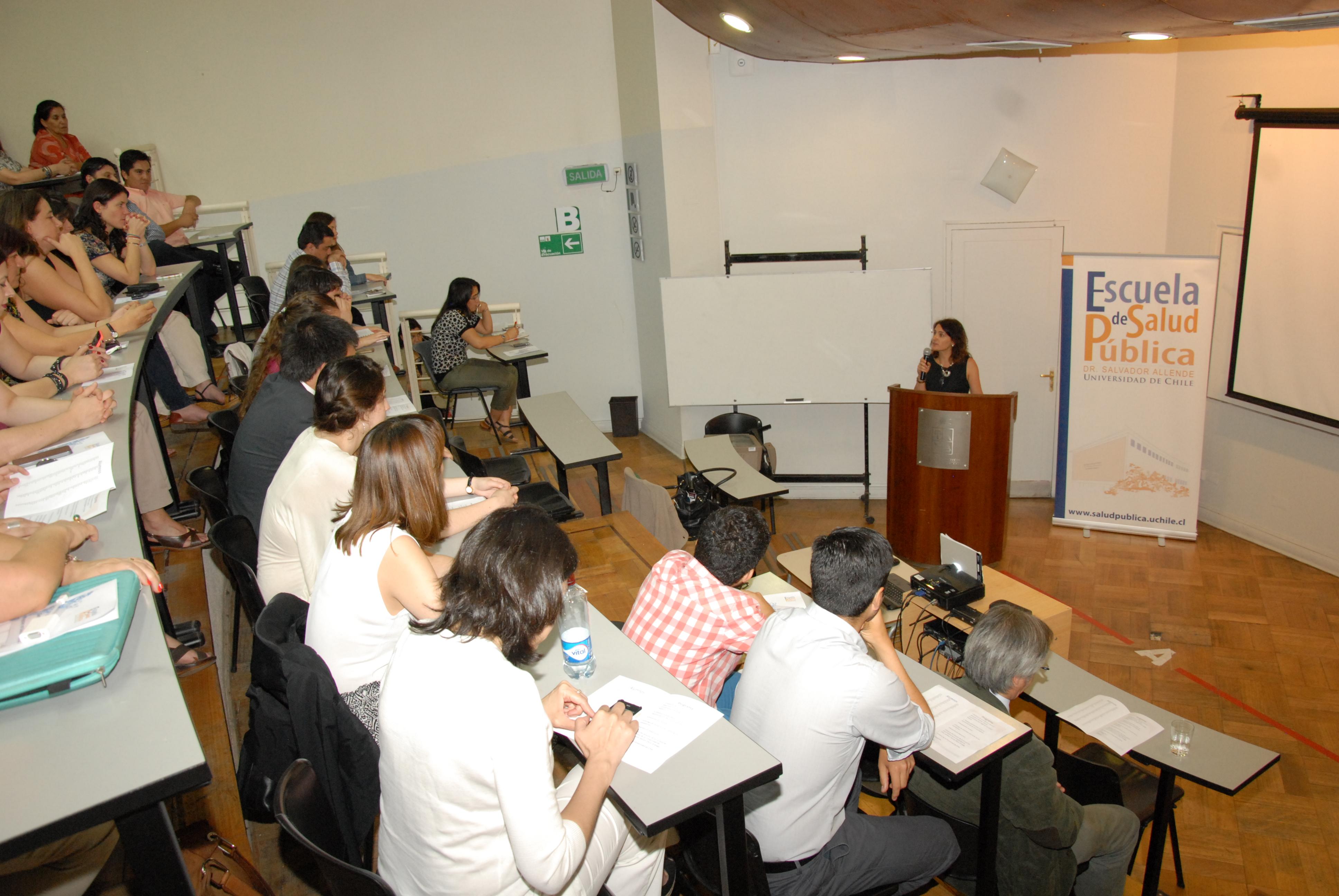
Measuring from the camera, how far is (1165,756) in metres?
2.73

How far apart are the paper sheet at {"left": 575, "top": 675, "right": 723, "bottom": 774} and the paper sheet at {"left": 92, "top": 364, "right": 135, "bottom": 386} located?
1.81 metres

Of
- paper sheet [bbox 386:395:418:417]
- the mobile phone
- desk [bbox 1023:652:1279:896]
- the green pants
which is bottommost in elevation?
desk [bbox 1023:652:1279:896]

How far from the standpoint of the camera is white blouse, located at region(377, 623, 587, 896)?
144 cm

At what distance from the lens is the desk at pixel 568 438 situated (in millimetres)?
4512

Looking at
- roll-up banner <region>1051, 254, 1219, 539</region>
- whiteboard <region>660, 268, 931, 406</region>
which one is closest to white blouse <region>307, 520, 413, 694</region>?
whiteboard <region>660, 268, 931, 406</region>

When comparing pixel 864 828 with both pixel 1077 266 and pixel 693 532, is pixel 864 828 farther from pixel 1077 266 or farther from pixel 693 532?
pixel 1077 266

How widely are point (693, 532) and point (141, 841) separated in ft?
13.3

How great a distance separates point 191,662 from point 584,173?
5.98 metres

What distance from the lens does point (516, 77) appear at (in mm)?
7461

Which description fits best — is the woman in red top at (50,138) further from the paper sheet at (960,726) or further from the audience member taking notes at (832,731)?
the paper sheet at (960,726)

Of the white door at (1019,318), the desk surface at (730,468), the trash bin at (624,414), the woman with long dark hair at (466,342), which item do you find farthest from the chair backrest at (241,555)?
the trash bin at (624,414)

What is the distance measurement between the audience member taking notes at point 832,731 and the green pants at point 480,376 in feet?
14.8

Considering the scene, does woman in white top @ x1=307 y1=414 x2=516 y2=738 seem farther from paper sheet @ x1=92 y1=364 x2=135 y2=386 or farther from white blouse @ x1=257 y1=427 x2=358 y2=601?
paper sheet @ x1=92 y1=364 x2=135 y2=386

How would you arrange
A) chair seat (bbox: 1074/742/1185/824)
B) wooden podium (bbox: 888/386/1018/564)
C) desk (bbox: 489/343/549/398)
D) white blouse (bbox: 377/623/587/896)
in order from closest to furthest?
1. white blouse (bbox: 377/623/587/896)
2. chair seat (bbox: 1074/742/1185/824)
3. wooden podium (bbox: 888/386/1018/564)
4. desk (bbox: 489/343/549/398)
